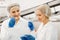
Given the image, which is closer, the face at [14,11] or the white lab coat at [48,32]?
the white lab coat at [48,32]

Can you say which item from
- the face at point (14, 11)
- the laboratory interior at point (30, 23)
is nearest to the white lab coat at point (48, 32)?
Answer: the laboratory interior at point (30, 23)

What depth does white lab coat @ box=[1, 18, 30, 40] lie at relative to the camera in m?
1.83

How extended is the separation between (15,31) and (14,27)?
0.05 meters

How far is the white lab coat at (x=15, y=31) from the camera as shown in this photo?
1832 millimetres

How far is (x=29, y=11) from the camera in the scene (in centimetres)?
244

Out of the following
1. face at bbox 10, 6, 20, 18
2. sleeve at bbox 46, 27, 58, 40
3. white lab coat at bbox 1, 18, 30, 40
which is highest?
face at bbox 10, 6, 20, 18

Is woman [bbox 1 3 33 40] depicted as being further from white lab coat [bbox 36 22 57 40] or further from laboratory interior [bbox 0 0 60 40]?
white lab coat [bbox 36 22 57 40]

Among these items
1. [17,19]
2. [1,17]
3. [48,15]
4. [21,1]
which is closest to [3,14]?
[1,17]

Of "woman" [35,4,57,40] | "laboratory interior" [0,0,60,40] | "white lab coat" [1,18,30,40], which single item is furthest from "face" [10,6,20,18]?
"woman" [35,4,57,40]

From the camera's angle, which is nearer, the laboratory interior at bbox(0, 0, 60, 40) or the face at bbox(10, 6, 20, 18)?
the laboratory interior at bbox(0, 0, 60, 40)

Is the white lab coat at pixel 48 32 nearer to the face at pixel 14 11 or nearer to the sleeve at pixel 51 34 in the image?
the sleeve at pixel 51 34

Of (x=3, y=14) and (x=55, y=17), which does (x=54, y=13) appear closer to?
(x=55, y=17)

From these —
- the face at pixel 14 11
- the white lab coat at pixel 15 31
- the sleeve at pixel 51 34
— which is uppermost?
the face at pixel 14 11

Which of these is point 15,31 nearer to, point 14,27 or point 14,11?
point 14,27
